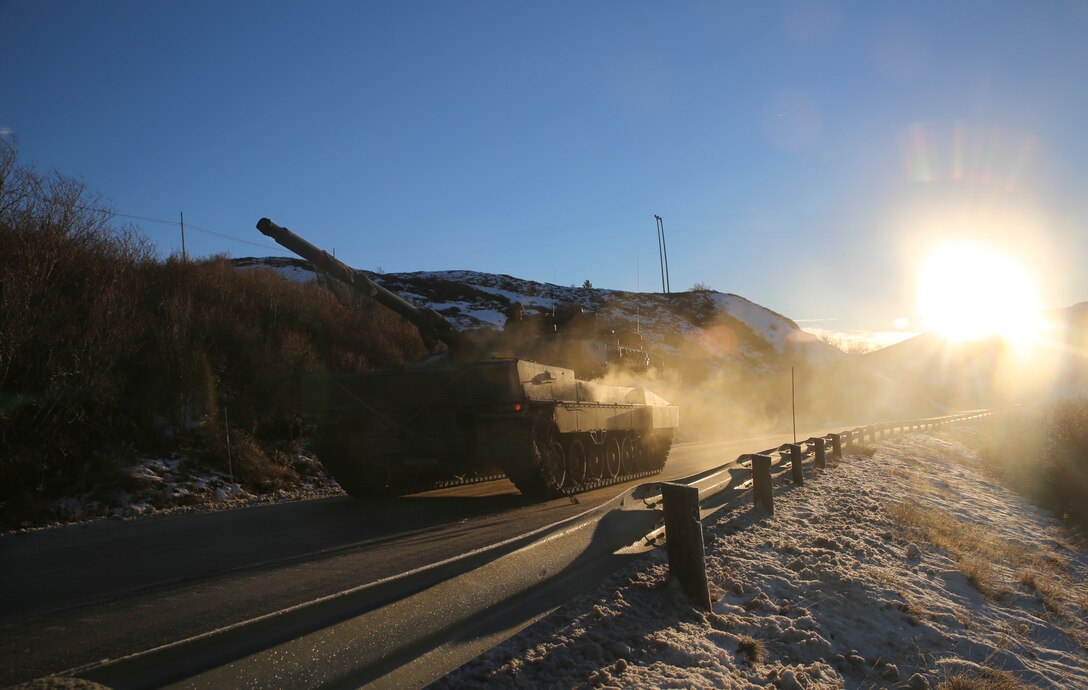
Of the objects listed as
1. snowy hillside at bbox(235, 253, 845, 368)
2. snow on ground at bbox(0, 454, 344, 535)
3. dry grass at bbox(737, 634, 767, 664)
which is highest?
snowy hillside at bbox(235, 253, 845, 368)

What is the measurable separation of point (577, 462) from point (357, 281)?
4.53 m

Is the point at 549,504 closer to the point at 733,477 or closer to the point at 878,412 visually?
the point at 733,477

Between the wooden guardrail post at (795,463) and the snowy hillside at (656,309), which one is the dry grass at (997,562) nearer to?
the wooden guardrail post at (795,463)

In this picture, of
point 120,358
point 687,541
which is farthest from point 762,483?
point 120,358

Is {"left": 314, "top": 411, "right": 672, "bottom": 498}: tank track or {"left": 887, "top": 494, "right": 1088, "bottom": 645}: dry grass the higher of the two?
{"left": 314, "top": 411, "right": 672, "bottom": 498}: tank track

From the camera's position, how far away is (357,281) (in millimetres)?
11875

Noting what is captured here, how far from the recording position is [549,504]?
32.9 feet

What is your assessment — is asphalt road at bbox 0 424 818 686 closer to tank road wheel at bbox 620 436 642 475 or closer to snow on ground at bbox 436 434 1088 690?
snow on ground at bbox 436 434 1088 690

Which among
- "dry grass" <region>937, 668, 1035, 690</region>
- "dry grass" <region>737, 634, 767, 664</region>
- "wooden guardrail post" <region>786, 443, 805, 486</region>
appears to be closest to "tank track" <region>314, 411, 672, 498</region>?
"wooden guardrail post" <region>786, 443, 805, 486</region>

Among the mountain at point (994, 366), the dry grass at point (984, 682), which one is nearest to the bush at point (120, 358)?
the dry grass at point (984, 682)

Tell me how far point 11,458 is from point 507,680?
11403mm

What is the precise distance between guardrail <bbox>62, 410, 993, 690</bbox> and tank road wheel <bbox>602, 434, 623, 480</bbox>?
787 cm

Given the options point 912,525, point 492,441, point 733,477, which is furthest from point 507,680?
point 912,525

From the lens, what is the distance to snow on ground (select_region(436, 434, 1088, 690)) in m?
4.07
